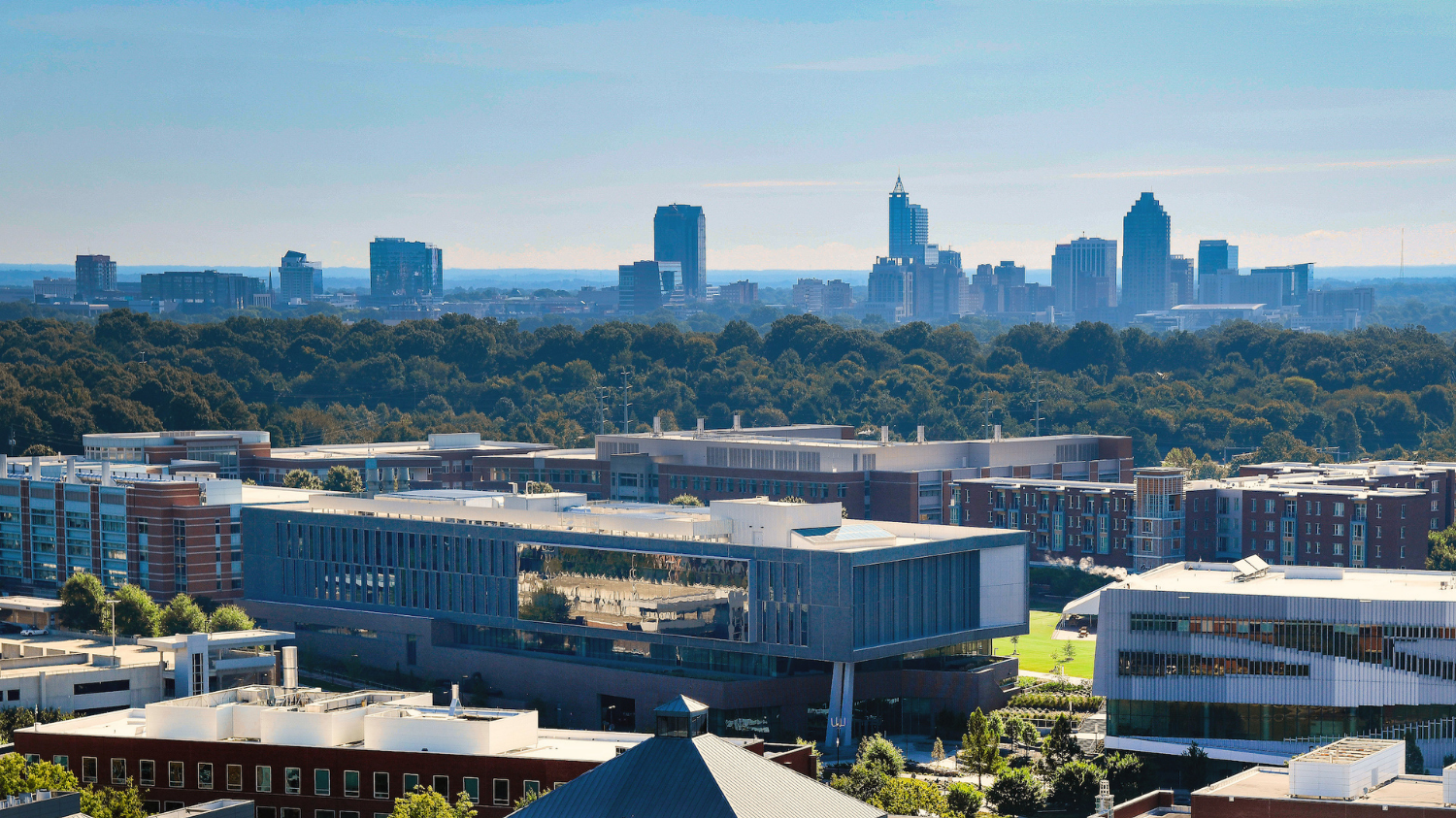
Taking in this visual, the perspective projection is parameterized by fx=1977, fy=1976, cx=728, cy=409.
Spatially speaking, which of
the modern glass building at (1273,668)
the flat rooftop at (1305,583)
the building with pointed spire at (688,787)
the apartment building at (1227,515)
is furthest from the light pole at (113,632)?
the apartment building at (1227,515)

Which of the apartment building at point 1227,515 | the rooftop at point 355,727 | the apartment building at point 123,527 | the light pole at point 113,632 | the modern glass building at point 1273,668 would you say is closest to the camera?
the rooftop at point 355,727

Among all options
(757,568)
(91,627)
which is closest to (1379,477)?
(757,568)

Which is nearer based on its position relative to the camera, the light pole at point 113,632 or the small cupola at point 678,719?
the small cupola at point 678,719

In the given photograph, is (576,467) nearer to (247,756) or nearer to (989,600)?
(989,600)

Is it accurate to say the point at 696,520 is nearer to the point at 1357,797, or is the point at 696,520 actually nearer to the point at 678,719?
the point at 1357,797

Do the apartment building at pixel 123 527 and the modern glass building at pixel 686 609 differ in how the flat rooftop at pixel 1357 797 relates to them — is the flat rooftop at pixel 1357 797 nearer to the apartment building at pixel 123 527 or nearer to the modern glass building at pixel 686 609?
the modern glass building at pixel 686 609

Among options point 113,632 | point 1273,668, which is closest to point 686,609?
point 113,632
